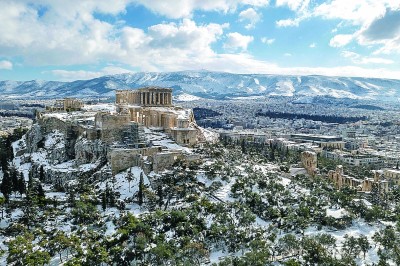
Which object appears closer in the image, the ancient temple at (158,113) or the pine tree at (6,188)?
the pine tree at (6,188)

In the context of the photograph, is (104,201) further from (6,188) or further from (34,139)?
(34,139)

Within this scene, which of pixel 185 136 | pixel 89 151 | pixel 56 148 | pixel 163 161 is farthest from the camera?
pixel 56 148

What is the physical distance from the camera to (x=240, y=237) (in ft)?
172

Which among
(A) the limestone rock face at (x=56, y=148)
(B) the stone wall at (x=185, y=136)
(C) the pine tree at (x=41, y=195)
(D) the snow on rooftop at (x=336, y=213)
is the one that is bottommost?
(D) the snow on rooftop at (x=336, y=213)

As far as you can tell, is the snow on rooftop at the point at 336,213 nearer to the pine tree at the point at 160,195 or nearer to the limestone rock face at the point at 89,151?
the pine tree at the point at 160,195

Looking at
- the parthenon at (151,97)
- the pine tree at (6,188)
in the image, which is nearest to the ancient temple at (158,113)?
the parthenon at (151,97)

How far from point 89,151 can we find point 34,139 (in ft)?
69.8

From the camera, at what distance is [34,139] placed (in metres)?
91.7

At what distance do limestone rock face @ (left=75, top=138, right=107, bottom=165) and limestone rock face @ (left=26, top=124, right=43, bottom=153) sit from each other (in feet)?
51.0

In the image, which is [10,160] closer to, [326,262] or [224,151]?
[224,151]

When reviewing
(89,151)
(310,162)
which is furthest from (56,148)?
(310,162)

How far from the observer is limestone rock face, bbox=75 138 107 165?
76812mm

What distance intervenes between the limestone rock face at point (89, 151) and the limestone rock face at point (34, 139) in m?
15.5

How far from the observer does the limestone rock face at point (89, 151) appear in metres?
76.8
